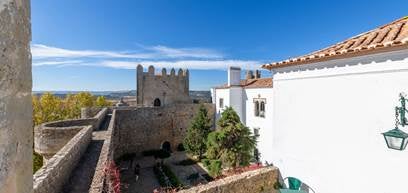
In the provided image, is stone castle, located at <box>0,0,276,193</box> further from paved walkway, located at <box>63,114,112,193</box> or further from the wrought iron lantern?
the wrought iron lantern

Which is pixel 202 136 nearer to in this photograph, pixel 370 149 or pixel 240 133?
pixel 240 133

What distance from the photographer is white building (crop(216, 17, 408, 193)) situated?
5.73 meters

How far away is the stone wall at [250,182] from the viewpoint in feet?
27.6

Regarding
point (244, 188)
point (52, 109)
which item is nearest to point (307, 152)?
point (244, 188)

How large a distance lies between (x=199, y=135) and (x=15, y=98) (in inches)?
905

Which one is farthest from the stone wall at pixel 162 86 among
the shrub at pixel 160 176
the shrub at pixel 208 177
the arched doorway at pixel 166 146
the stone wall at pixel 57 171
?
the stone wall at pixel 57 171

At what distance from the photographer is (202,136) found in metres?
23.9

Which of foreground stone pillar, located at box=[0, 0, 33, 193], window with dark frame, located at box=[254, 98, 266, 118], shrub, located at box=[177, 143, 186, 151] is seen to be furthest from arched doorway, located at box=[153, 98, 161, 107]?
foreground stone pillar, located at box=[0, 0, 33, 193]

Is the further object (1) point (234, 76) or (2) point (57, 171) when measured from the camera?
(1) point (234, 76)

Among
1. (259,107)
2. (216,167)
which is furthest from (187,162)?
(259,107)

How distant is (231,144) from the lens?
60.8 feet

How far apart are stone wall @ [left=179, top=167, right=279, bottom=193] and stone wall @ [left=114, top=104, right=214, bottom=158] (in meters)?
17.6

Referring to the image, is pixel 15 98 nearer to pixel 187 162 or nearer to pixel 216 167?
pixel 216 167

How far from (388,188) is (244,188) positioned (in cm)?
439
